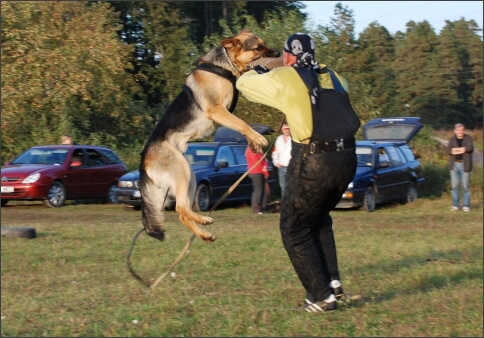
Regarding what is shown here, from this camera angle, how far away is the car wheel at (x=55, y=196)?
17.4 m

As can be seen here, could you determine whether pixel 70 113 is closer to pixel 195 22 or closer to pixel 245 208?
pixel 195 22

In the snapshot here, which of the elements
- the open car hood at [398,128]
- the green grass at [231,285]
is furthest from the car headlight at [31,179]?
the open car hood at [398,128]

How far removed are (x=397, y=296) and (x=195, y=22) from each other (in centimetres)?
1916

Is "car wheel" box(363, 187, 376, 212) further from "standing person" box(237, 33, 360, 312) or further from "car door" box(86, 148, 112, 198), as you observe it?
"standing person" box(237, 33, 360, 312)

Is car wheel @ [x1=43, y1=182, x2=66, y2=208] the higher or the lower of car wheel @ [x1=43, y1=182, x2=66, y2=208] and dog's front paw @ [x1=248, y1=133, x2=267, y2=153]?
the lower

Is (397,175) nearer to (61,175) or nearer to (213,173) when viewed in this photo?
(213,173)

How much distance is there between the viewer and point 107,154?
62.7ft

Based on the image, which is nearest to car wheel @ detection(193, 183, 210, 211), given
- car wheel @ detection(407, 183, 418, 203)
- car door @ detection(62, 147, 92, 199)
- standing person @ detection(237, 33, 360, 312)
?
car door @ detection(62, 147, 92, 199)

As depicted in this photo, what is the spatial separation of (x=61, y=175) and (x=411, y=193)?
9385 mm

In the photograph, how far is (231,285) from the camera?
7309 mm

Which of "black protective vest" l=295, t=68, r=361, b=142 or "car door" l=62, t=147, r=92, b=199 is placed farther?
"car door" l=62, t=147, r=92, b=199

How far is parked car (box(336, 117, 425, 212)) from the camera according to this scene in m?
17.4

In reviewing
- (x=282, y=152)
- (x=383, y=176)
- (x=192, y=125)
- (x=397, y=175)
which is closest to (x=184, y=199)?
(x=192, y=125)

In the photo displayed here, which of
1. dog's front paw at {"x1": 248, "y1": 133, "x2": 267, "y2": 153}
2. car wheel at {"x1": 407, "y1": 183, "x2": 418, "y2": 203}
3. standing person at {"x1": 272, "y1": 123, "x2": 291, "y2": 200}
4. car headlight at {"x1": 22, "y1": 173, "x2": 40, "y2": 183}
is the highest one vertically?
dog's front paw at {"x1": 248, "y1": 133, "x2": 267, "y2": 153}
